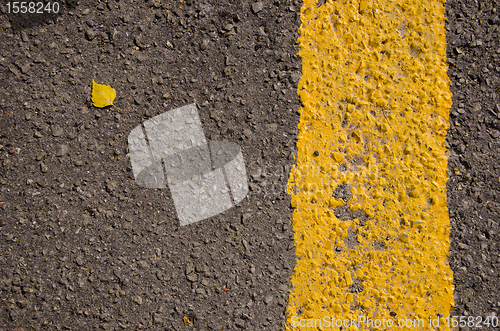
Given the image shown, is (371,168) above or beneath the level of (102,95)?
beneath

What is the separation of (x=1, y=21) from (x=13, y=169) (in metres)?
0.98

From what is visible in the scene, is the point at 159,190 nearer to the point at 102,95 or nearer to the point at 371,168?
the point at 102,95

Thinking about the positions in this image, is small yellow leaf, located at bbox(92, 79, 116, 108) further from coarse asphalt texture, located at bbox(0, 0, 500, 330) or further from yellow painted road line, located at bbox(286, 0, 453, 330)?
yellow painted road line, located at bbox(286, 0, 453, 330)

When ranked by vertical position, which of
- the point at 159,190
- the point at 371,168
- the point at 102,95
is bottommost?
the point at 159,190

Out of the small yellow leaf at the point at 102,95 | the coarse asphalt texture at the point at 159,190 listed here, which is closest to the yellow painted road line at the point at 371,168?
the coarse asphalt texture at the point at 159,190

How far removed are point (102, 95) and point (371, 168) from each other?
1808 millimetres

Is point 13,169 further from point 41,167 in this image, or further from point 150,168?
point 150,168

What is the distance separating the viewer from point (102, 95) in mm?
1886

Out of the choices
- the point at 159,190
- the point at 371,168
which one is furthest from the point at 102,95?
the point at 371,168

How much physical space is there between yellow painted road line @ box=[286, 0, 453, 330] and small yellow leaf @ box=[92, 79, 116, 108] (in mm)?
1240

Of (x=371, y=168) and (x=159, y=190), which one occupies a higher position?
(x=371, y=168)

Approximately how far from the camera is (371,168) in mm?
1875

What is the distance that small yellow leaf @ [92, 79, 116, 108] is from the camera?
188cm

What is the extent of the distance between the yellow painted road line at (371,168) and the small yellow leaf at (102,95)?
4.07ft
